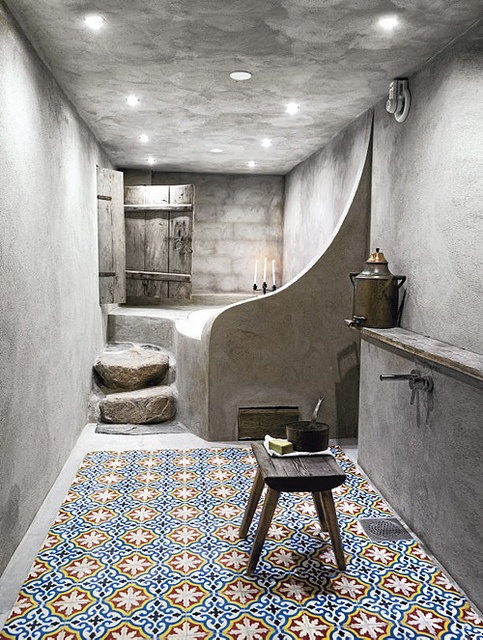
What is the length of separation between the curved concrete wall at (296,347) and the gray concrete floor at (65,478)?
0.31 metres

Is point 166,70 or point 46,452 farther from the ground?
point 166,70

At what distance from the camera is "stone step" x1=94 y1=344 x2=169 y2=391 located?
5.55 m

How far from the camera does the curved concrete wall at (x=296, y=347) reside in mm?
4633

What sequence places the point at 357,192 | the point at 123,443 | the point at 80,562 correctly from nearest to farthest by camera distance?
the point at 80,562, the point at 357,192, the point at 123,443

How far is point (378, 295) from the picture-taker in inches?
137

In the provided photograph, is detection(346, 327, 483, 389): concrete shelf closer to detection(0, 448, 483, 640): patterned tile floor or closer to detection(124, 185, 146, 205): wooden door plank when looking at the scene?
detection(0, 448, 483, 640): patterned tile floor

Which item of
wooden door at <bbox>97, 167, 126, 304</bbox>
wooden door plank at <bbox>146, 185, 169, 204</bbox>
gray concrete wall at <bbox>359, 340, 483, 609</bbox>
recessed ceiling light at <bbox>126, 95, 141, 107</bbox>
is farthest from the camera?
wooden door plank at <bbox>146, 185, 169, 204</bbox>

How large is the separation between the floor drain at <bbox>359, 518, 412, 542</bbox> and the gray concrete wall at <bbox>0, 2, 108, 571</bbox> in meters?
1.93

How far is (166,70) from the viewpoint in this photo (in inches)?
135

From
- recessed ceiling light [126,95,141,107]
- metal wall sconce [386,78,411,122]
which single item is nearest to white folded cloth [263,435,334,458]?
metal wall sconce [386,78,411,122]

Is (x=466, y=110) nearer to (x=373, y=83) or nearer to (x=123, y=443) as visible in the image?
(x=373, y=83)

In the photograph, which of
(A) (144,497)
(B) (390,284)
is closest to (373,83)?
(B) (390,284)

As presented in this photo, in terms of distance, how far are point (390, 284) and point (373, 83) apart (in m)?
1.32

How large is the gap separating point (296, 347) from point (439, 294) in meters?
1.82
